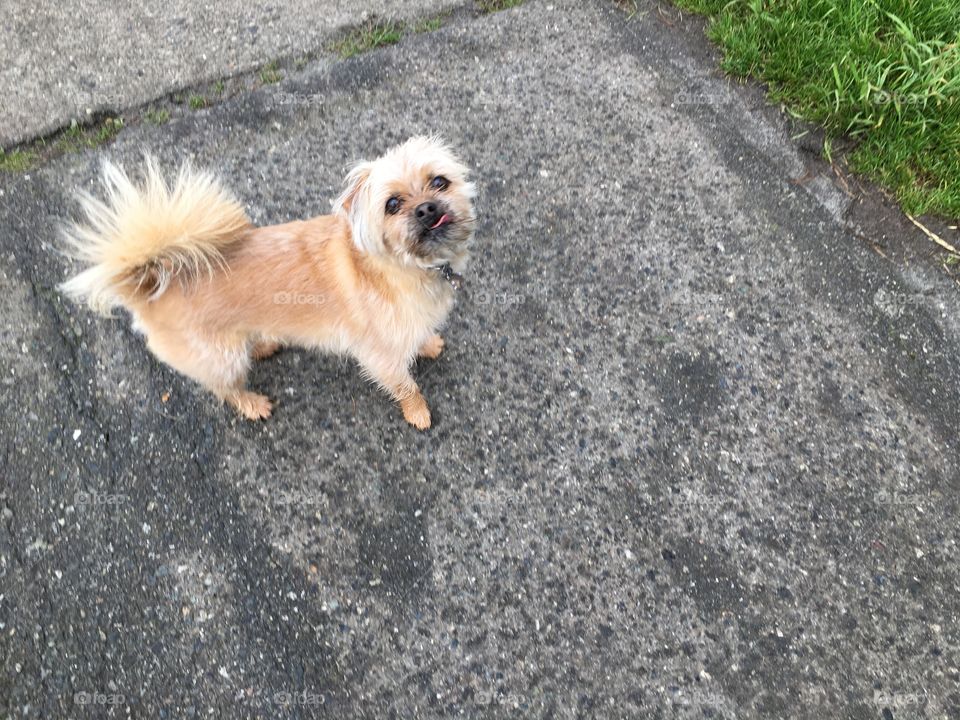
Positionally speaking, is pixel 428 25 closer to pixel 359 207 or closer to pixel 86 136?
pixel 86 136

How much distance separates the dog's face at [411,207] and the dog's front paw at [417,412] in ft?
3.08

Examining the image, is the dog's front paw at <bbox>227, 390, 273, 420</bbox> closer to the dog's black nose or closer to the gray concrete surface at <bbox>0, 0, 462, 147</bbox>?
the dog's black nose

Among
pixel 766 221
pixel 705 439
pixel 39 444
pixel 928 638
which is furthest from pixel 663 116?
pixel 39 444

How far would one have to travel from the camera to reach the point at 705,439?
10.8 ft

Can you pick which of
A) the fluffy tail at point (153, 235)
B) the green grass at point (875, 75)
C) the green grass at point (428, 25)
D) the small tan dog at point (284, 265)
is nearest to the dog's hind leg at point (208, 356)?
the small tan dog at point (284, 265)

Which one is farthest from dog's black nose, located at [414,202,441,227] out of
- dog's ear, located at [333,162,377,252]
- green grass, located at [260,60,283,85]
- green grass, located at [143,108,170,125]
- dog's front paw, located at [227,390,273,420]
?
green grass, located at [143,108,170,125]

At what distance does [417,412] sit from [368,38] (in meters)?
3.00

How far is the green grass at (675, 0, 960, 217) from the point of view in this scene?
388 centimetres

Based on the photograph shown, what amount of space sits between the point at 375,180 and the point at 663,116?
8.96 ft

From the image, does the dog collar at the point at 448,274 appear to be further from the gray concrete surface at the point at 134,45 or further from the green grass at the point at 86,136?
the green grass at the point at 86,136

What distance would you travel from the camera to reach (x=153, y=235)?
2.48 meters

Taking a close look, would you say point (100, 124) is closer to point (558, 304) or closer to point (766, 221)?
point (558, 304)

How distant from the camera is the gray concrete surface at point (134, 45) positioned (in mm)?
4074

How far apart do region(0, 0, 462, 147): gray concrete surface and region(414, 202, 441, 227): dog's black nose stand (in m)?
2.78
